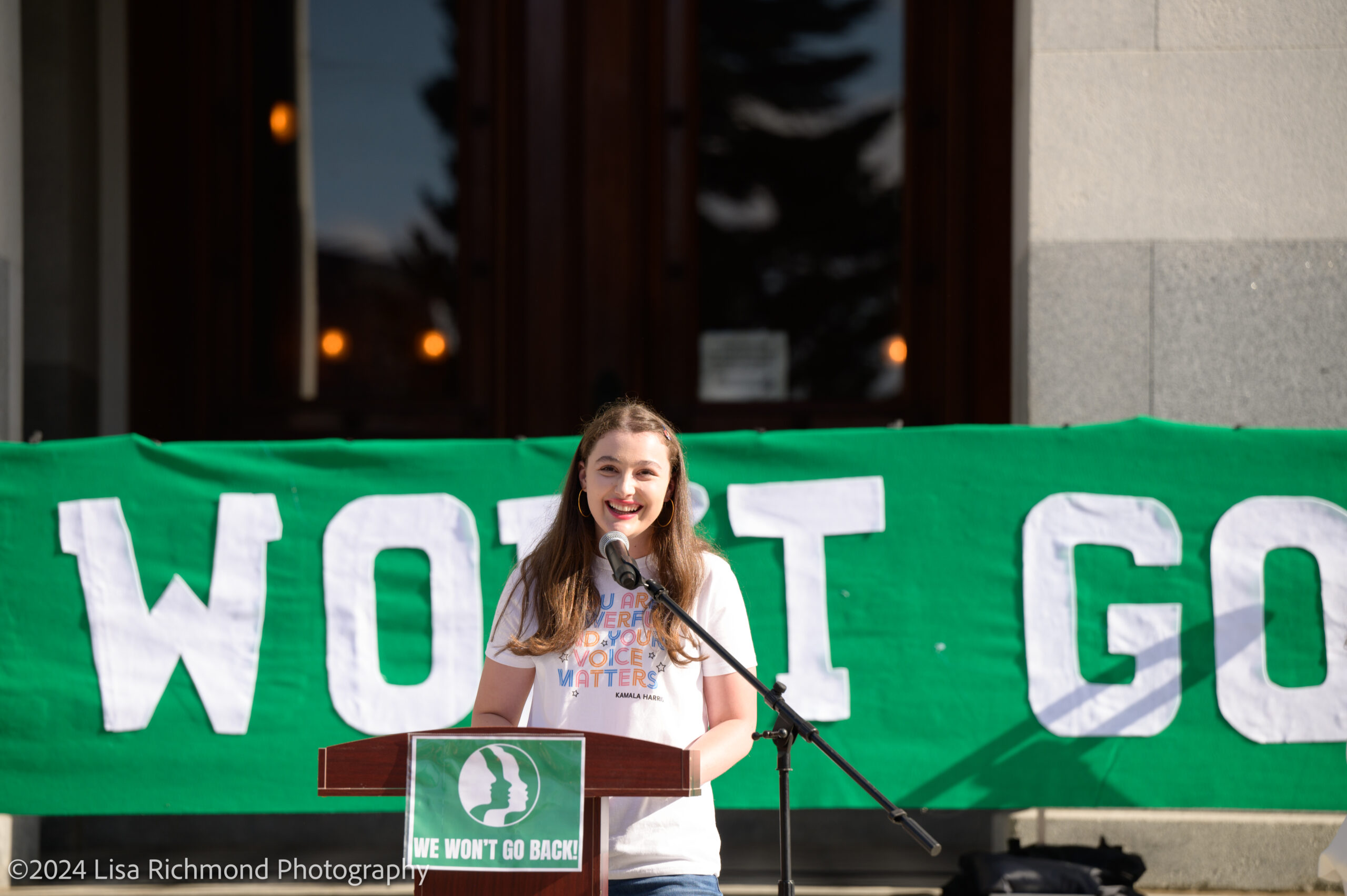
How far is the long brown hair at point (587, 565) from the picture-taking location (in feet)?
8.67

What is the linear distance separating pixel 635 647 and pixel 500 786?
47 cm

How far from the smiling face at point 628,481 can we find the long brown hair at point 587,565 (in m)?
0.04

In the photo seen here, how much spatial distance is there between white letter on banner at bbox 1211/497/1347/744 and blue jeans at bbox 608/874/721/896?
2.97 m

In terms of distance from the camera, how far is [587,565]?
9.12 feet

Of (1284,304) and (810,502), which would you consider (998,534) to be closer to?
(810,502)

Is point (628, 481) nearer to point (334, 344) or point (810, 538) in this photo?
point (810, 538)

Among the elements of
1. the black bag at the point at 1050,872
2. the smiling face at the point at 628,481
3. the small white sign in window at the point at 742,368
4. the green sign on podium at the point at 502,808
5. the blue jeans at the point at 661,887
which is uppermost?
the small white sign in window at the point at 742,368

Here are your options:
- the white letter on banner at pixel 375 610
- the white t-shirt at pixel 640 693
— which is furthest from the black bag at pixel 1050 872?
the white t-shirt at pixel 640 693

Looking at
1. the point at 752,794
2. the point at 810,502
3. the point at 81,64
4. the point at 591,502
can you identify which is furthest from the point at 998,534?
the point at 81,64

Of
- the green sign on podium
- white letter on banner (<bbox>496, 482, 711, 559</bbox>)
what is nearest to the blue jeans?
the green sign on podium

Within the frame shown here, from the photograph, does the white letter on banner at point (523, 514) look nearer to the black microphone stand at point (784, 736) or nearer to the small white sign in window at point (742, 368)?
the small white sign in window at point (742, 368)

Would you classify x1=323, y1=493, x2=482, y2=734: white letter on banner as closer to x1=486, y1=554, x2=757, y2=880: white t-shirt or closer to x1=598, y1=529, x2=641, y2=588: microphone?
x1=486, y1=554, x2=757, y2=880: white t-shirt

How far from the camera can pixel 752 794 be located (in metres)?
4.79

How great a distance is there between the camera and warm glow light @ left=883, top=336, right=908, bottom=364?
22.2 ft
